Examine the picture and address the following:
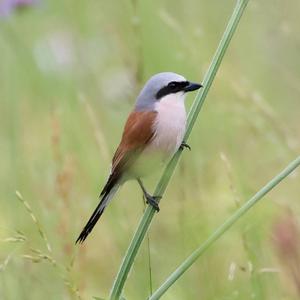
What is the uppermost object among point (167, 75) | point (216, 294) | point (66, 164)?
point (167, 75)

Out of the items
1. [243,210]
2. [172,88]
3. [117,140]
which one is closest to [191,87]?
[172,88]

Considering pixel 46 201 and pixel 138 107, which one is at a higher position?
pixel 138 107

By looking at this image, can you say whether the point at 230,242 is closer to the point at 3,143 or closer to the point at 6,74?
the point at 3,143

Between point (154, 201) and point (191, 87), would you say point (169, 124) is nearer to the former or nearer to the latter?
point (191, 87)

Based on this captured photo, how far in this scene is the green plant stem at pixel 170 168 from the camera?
7.91ft

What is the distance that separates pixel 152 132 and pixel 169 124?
10cm

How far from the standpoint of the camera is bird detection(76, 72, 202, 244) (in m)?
2.93

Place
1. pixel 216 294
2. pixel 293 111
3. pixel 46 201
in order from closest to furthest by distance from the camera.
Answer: pixel 216 294 → pixel 46 201 → pixel 293 111

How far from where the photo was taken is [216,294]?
319 cm

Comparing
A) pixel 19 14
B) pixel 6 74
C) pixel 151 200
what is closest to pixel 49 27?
pixel 6 74

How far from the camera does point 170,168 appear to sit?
2.67m

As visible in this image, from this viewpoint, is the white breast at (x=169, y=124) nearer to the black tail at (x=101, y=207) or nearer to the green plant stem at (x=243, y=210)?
the black tail at (x=101, y=207)

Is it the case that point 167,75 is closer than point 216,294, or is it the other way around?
point 167,75

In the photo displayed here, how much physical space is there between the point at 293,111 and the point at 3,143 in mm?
1531
